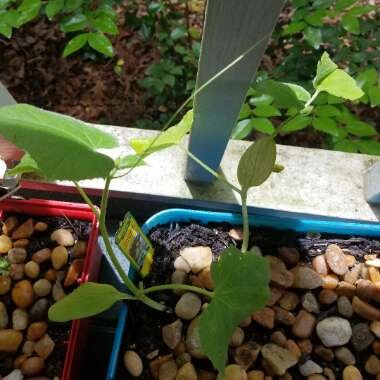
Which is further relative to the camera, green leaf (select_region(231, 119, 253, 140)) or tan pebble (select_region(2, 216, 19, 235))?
green leaf (select_region(231, 119, 253, 140))

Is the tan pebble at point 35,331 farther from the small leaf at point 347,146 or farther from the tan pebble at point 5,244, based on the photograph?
the small leaf at point 347,146

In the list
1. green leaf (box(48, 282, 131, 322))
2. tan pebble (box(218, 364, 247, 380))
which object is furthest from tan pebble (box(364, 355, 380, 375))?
green leaf (box(48, 282, 131, 322))

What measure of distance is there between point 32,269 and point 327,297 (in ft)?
1.79

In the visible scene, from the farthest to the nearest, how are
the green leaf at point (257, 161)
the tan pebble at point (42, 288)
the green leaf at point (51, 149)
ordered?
the tan pebble at point (42, 288)
the green leaf at point (257, 161)
the green leaf at point (51, 149)

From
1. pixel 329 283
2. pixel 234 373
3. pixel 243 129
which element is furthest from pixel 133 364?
pixel 243 129

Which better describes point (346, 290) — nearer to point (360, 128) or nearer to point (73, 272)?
point (360, 128)

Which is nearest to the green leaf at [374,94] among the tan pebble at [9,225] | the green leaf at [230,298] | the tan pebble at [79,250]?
the green leaf at [230,298]

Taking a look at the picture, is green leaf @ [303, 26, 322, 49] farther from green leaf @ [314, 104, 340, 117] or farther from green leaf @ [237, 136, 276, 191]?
green leaf @ [237, 136, 276, 191]

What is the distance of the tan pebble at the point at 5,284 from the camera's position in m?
0.81

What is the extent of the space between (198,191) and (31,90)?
2.61 feet

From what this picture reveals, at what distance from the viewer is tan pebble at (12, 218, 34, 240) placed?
86cm

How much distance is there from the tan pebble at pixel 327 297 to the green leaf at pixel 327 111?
377 mm

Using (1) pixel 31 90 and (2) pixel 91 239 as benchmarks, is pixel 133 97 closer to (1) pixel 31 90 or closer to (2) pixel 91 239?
(1) pixel 31 90

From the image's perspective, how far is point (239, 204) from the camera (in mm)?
951
